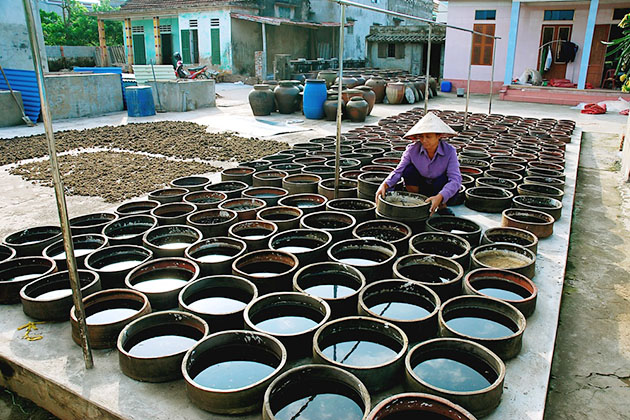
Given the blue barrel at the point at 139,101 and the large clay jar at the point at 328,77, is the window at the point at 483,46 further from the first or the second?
the blue barrel at the point at 139,101

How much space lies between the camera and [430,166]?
4.42 metres

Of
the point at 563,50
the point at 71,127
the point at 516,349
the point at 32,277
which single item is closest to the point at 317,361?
the point at 516,349

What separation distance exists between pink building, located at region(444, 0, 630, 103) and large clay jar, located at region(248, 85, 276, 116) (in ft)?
31.0

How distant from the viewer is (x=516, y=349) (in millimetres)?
2592

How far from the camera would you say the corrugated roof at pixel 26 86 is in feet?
36.1

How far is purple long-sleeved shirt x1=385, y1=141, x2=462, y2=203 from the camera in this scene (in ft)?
14.3

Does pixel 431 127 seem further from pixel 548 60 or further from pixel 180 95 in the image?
pixel 548 60

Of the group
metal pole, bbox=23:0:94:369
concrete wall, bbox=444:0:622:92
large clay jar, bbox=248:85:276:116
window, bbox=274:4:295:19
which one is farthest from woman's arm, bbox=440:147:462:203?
window, bbox=274:4:295:19

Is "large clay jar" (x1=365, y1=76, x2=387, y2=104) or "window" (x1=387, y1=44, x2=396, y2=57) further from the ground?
"window" (x1=387, y1=44, x2=396, y2=57)

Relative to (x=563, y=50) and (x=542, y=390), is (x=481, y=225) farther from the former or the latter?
(x=563, y=50)

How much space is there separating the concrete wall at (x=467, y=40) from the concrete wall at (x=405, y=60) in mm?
5009

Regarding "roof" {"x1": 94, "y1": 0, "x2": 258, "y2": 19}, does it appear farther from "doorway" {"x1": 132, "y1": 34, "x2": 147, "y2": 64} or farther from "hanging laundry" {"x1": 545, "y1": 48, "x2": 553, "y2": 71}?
"hanging laundry" {"x1": 545, "y1": 48, "x2": 553, "y2": 71}

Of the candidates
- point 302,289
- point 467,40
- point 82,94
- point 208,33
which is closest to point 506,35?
point 467,40

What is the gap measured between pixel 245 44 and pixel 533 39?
13093mm
